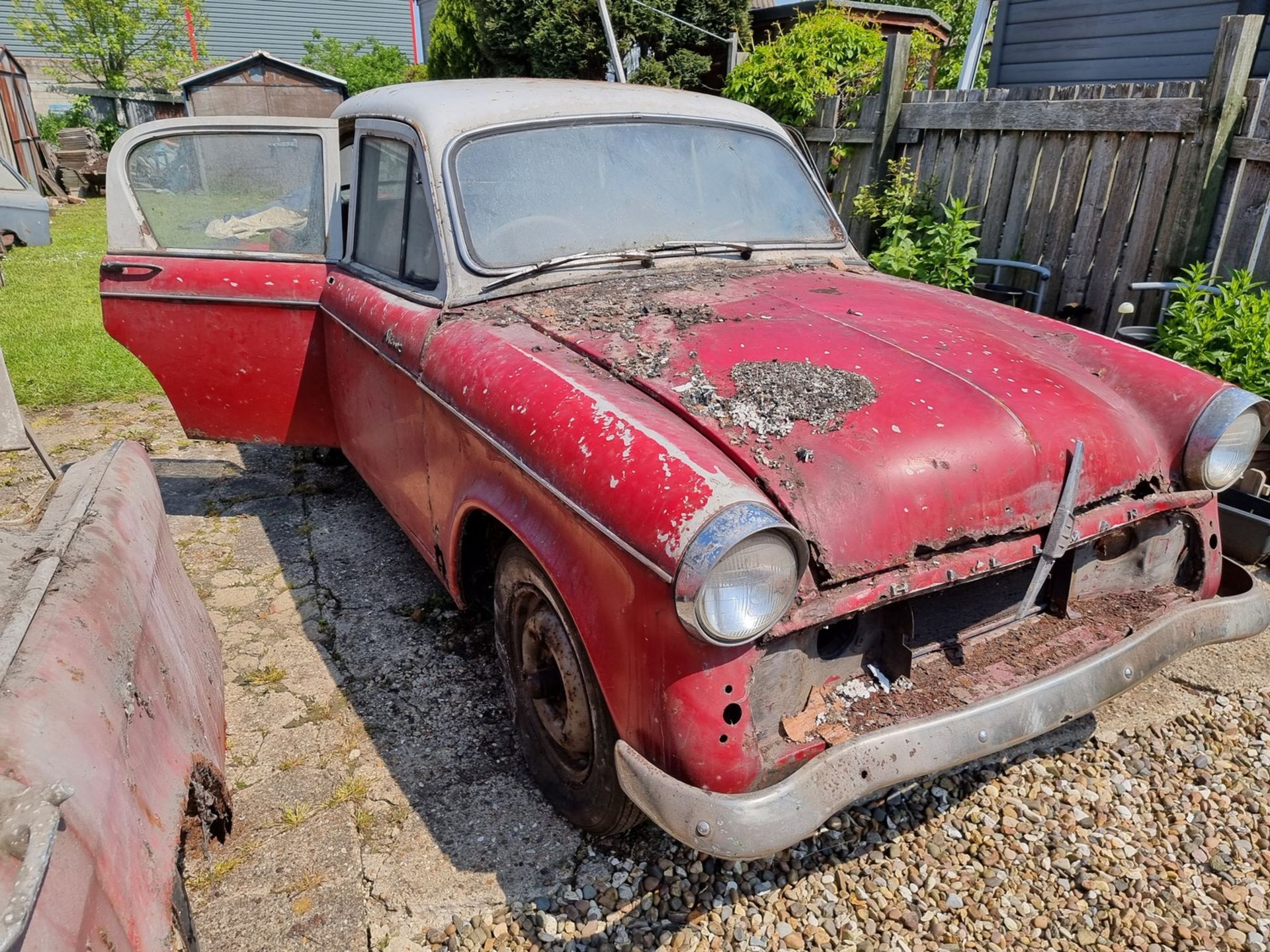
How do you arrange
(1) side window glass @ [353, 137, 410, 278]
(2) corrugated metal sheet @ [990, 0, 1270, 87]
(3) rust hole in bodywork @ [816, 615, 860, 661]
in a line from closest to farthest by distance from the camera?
1. (3) rust hole in bodywork @ [816, 615, 860, 661]
2. (1) side window glass @ [353, 137, 410, 278]
3. (2) corrugated metal sheet @ [990, 0, 1270, 87]

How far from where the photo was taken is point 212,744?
2.30 meters

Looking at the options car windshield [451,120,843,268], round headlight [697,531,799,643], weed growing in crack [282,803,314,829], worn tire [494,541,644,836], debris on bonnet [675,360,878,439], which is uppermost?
car windshield [451,120,843,268]

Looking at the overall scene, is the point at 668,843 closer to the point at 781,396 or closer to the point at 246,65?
the point at 781,396

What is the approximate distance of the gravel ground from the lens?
2.19m

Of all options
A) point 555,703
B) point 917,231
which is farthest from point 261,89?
point 555,703

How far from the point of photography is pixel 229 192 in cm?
396

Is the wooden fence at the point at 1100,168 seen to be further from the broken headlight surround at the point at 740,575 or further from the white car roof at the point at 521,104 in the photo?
the broken headlight surround at the point at 740,575

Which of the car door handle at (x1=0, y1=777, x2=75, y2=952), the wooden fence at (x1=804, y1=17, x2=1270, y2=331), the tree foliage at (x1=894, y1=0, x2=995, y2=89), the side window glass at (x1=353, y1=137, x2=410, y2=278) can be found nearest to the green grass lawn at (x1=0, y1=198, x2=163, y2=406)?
the side window glass at (x1=353, y1=137, x2=410, y2=278)

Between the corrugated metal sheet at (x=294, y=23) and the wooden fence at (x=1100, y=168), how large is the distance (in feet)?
80.8

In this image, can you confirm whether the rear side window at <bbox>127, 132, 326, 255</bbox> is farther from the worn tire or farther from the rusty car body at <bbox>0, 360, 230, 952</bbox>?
the worn tire

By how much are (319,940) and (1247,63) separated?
5.45 m

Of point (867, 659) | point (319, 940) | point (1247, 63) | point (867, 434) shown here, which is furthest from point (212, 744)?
point (1247, 63)

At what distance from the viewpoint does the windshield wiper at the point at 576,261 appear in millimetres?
2900

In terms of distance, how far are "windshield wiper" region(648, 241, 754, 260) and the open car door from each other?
152 cm
